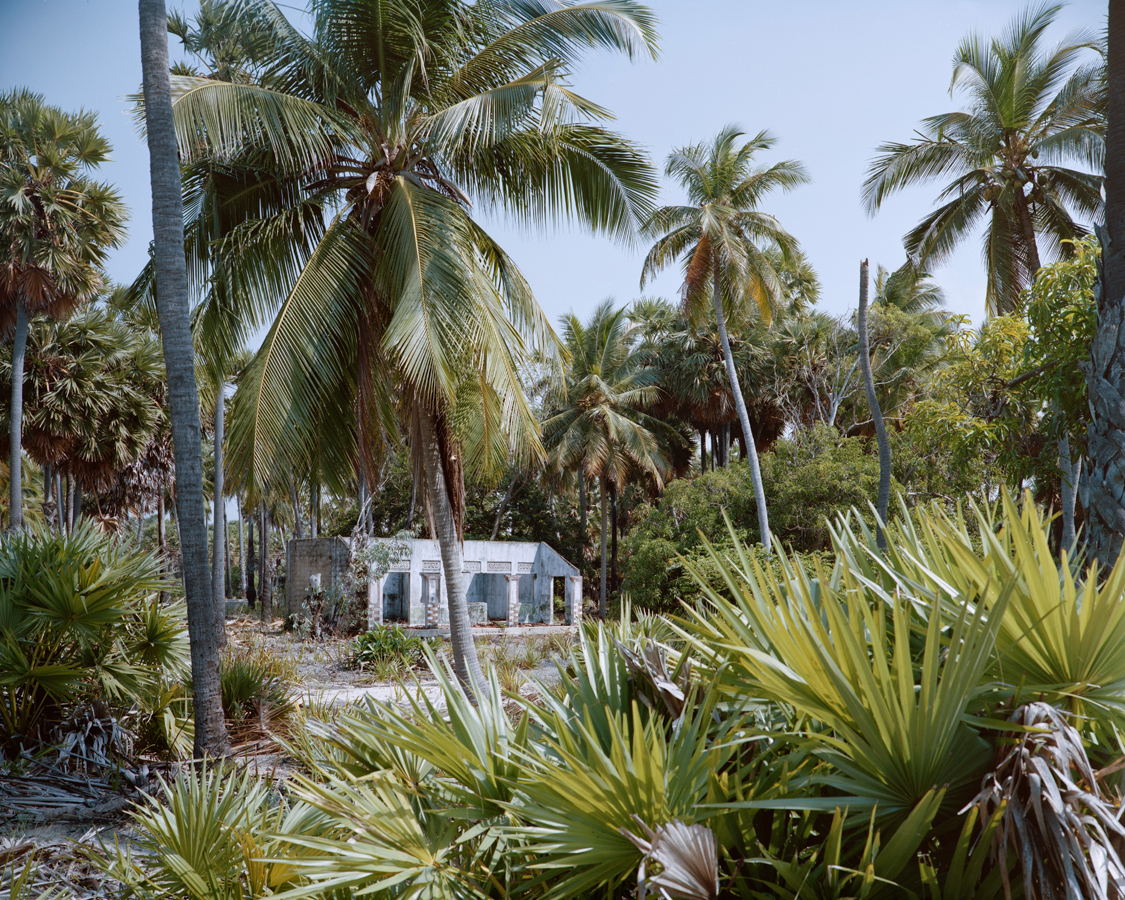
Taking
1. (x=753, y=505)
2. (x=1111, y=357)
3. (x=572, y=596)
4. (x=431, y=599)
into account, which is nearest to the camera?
(x=1111, y=357)

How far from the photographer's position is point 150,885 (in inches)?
121

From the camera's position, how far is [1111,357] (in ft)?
17.9

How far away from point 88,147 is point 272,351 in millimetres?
11819

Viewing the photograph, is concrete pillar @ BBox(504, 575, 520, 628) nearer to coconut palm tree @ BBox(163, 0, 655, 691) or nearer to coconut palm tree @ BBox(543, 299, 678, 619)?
coconut palm tree @ BBox(543, 299, 678, 619)

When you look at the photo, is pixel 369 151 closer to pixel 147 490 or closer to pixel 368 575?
pixel 368 575

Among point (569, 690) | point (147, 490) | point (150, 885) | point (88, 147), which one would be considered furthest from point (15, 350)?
point (569, 690)

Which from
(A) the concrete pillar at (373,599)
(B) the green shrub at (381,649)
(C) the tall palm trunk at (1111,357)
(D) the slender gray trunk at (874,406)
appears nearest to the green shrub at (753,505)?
(D) the slender gray trunk at (874,406)

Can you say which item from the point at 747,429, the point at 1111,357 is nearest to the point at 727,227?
the point at 747,429

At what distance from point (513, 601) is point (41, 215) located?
17205 millimetres

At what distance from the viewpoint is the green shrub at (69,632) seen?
20.4 ft

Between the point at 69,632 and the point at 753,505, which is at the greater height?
the point at 753,505

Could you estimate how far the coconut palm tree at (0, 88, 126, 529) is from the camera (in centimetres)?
1522

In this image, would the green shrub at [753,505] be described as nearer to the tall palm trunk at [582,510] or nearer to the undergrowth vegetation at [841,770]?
the tall palm trunk at [582,510]

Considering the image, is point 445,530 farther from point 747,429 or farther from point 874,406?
point 747,429
